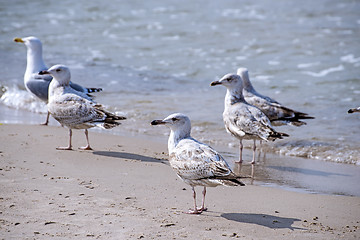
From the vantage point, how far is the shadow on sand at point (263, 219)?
4.98 metres

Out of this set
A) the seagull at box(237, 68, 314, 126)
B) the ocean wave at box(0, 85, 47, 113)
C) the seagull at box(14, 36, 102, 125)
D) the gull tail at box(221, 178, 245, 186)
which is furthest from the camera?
the ocean wave at box(0, 85, 47, 113)

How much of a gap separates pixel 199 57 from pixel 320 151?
290 inches

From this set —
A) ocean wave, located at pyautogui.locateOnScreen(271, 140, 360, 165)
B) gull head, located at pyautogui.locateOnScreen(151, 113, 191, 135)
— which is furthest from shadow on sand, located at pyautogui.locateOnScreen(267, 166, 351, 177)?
gull head, located at pyautogui.locateOnScreen(151, 113, 191, 135)

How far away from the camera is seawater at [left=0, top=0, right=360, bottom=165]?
9656 mm

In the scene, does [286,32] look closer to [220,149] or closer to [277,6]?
[277,6]

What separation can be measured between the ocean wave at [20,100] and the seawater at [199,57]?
0.02m

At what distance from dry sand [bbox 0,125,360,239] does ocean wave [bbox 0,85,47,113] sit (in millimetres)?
3338

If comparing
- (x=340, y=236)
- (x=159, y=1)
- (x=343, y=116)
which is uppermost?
(x=159, y=1)

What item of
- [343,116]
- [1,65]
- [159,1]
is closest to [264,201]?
[343,116]

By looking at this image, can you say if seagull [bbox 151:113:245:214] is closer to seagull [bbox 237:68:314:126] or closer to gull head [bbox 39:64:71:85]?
gull head [bbox 39:64:71:85]

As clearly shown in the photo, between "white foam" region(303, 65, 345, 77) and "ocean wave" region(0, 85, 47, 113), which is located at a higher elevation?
"white foam" region(303, 65, 345, 77)

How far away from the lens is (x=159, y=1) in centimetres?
2262

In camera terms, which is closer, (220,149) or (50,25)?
(220,149)

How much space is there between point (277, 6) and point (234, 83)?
13209 millimetres
